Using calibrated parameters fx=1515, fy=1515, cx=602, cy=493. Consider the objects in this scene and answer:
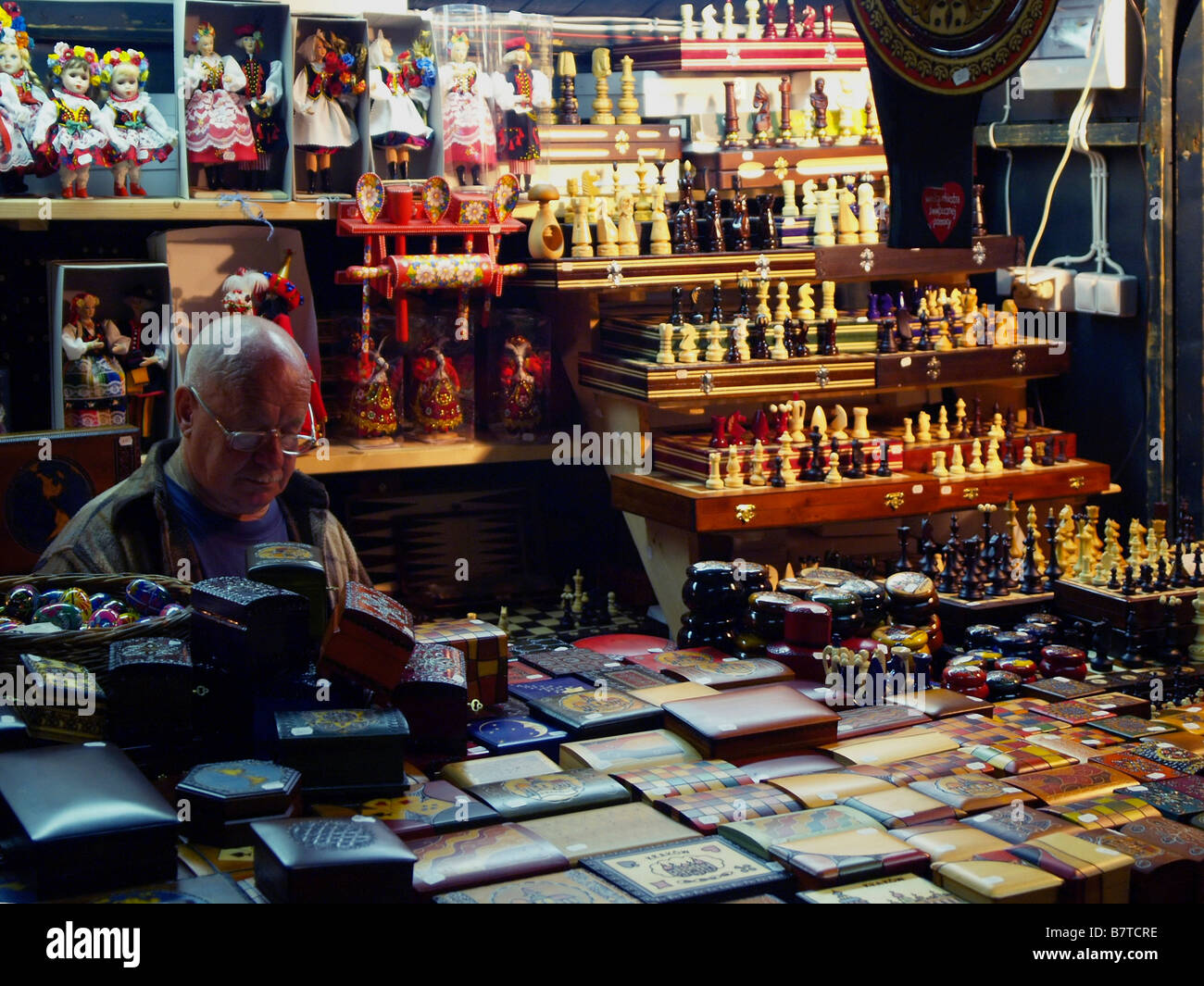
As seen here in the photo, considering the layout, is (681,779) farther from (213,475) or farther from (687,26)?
(687,26)

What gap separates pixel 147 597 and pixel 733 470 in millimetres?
2924

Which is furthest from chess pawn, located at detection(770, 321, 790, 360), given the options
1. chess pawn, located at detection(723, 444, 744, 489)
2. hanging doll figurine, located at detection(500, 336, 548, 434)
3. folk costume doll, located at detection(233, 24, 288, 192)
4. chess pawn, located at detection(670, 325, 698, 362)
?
folk costume doll, located at detection(233, 24, 288, 192)

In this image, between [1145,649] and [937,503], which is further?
[937,503]

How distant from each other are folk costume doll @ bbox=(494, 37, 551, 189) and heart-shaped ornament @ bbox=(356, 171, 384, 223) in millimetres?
689

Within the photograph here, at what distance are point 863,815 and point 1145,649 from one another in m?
1.98

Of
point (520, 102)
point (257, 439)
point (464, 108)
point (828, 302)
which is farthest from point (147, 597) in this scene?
point (828, 302)

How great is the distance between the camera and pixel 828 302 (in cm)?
589

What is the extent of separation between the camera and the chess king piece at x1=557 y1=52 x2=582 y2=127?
6.14 m

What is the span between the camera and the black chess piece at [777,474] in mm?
5445

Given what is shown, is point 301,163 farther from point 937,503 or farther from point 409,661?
point 409,661

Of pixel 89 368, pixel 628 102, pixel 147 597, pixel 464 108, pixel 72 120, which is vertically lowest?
pixel 147 597

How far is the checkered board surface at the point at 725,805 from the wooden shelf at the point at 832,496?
2.75m
